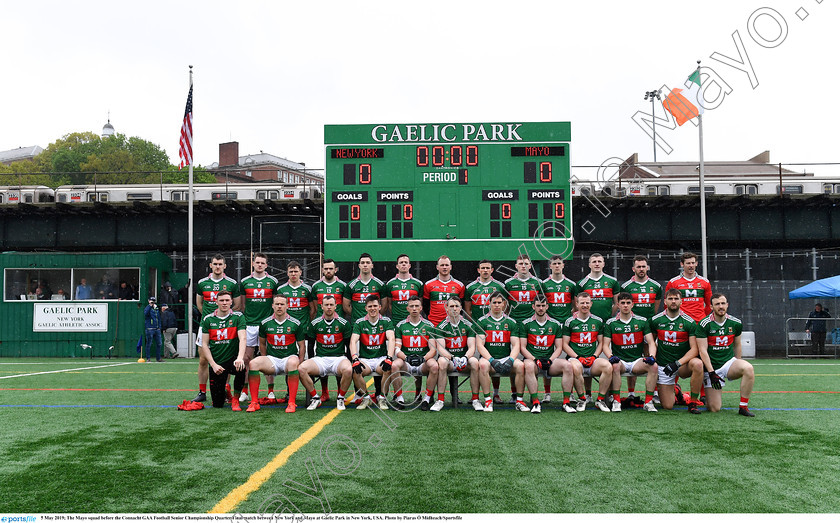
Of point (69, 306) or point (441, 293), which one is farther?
point (69, 306)

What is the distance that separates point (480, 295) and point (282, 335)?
2.67 meters

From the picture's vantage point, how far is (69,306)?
18.5 metres

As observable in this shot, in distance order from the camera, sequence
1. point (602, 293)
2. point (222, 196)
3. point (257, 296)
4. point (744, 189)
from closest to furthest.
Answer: point (602, 293) → point (257, 296) → point (744, 189) → point (222, 196)

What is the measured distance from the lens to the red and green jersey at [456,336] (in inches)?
316

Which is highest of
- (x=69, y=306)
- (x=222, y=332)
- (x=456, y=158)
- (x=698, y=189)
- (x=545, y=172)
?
(x=698, y=189)

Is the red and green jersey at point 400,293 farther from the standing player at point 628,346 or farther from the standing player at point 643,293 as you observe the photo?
the standing player at point 643,293

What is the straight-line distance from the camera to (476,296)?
8.55 meters

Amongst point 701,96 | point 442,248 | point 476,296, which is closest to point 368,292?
point 476,296

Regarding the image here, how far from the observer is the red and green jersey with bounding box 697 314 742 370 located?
7.68 meters

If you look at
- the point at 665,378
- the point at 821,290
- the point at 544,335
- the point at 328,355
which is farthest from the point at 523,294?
the point at 821,290

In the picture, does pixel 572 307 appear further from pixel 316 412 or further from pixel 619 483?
pixel 619 483

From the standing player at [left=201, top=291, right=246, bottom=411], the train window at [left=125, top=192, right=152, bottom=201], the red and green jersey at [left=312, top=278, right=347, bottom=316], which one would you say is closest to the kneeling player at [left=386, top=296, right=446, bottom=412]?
the red and green jersey at [left=312, top=278, right=347, bottom=316]

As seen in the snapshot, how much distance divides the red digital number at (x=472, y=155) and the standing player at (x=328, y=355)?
31.7 ft

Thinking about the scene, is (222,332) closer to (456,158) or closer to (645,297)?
(645,297)
